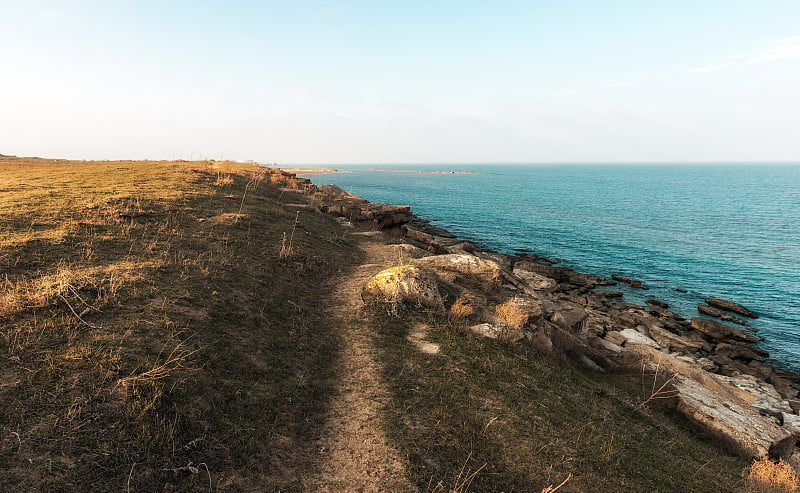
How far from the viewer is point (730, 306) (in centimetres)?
2817

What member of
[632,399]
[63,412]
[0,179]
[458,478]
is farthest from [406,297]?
[0,179]

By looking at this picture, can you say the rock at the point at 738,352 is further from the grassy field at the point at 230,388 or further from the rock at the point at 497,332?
the rock at the point at 497,332

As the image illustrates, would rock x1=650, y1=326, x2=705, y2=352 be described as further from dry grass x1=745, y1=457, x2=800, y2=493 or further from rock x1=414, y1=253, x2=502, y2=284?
dry grass x1=745, y1=457, x2=800, y2=493

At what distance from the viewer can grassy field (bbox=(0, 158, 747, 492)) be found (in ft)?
17.6

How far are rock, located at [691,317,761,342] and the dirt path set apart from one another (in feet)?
87.4

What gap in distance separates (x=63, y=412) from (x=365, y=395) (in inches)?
206

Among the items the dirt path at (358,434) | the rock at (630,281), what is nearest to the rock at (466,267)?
the dirt path at (358,434)

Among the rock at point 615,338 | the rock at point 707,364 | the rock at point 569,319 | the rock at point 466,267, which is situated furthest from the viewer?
the rock at point 615,338

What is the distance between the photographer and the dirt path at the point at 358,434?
19.2ft

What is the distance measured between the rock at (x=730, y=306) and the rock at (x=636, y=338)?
11.1 m

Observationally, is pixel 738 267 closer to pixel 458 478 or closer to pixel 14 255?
pixel 458 478

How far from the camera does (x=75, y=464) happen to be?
4.83 metres

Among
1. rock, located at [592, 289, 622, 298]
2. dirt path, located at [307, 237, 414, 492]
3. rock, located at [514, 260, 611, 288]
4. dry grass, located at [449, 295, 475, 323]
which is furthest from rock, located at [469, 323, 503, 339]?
rock, located at [514, 260, 611, 288]

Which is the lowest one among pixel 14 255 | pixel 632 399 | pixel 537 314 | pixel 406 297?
pixel 632 399
